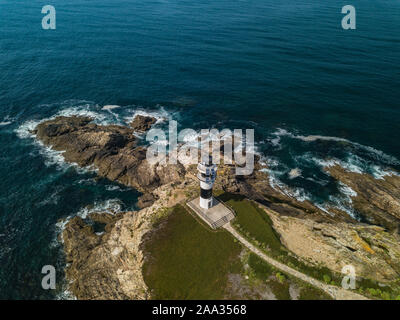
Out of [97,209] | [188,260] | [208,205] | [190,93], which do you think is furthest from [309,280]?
[190,93]

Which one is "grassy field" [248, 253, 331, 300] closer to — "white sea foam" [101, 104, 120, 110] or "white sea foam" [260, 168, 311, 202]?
"white sea foam" [260, 168, 311, 202]

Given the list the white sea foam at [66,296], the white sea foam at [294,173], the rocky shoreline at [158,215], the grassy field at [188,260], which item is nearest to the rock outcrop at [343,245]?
the rocky shoreline at [158,215]

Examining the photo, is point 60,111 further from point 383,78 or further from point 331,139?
point 383,78

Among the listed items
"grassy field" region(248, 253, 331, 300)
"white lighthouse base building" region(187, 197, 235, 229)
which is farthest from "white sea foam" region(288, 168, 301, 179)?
"grassy field" region(248, 253, 331, 300)

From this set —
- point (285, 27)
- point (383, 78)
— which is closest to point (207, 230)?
point (383, 78)

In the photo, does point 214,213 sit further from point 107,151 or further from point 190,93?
point 190,93

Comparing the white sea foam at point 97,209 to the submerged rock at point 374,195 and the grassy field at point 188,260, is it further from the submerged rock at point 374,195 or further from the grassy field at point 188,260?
the submerged rock at point 374,195
